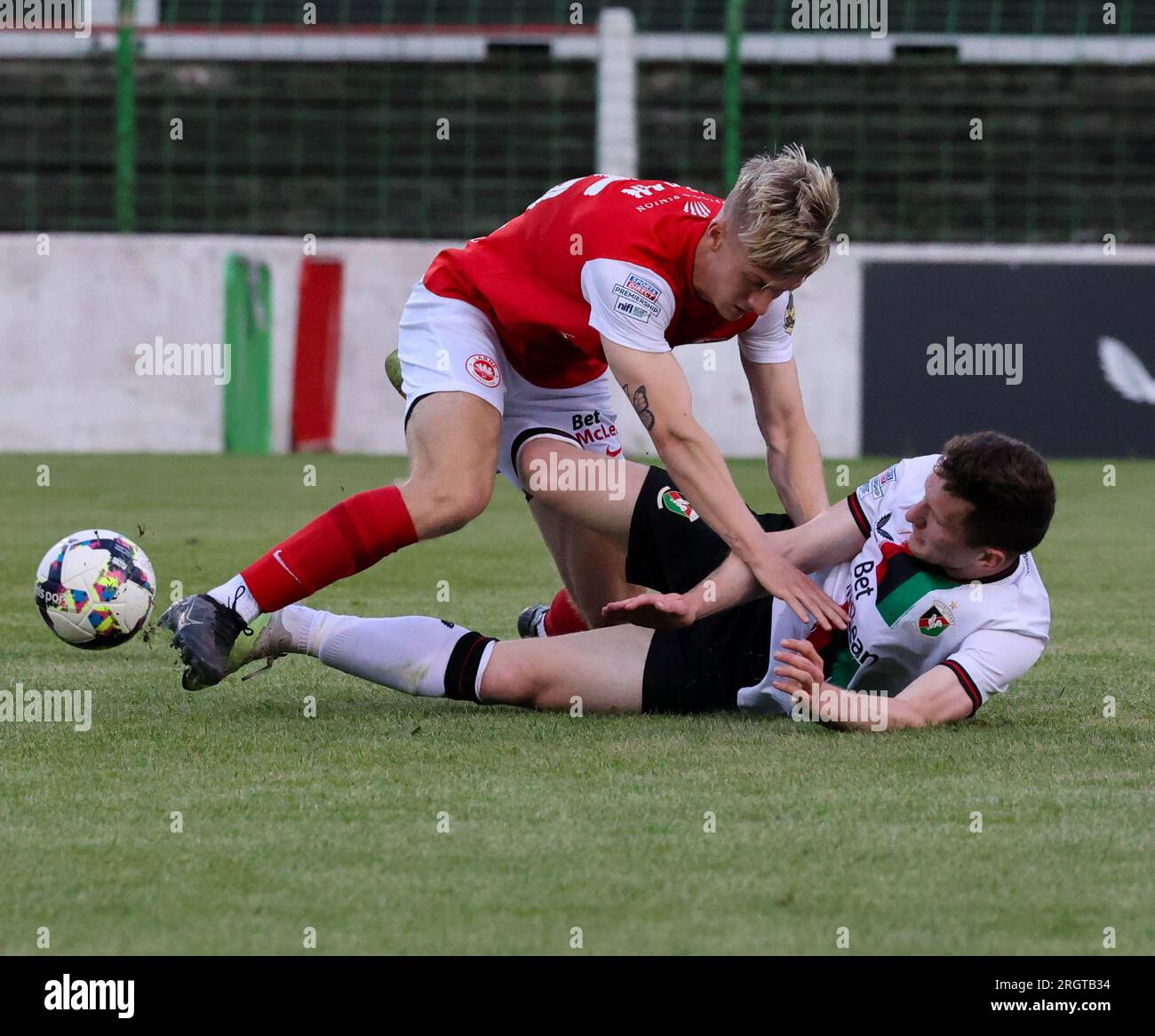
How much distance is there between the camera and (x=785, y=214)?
4.17 meters

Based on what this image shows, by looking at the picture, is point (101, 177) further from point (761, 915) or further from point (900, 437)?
point (761, 915)

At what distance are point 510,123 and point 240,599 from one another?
11206mm

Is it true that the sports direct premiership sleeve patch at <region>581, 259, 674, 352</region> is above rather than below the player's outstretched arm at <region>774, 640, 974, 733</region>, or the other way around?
above

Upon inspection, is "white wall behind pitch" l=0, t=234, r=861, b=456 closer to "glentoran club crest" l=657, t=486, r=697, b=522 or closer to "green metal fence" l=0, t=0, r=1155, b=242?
"green metal fence" l=0, t=0, r=1155, b=242

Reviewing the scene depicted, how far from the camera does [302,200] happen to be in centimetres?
1496

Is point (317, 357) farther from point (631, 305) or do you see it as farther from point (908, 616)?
point (908, 616)

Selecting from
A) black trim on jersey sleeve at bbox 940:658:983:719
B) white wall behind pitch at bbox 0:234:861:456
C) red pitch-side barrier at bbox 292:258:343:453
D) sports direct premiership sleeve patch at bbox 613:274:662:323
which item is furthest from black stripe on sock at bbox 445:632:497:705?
red pitch-side barrier at bbox 292:258:343:453

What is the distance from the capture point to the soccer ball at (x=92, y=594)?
16.8 ft

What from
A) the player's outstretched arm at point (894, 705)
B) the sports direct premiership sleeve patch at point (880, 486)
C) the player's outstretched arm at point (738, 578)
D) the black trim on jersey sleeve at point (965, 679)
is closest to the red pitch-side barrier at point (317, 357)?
the player's outstretched arm at point (738, 578)

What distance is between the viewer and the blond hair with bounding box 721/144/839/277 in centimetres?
418

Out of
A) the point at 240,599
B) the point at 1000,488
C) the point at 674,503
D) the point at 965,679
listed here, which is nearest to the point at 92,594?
the point at 240,599

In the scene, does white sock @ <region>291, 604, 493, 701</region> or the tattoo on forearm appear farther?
white sock @ <region>291, 604, 493, 701</region>

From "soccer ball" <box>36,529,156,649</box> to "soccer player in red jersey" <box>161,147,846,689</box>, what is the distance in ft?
2.44

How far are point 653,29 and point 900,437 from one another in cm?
435
